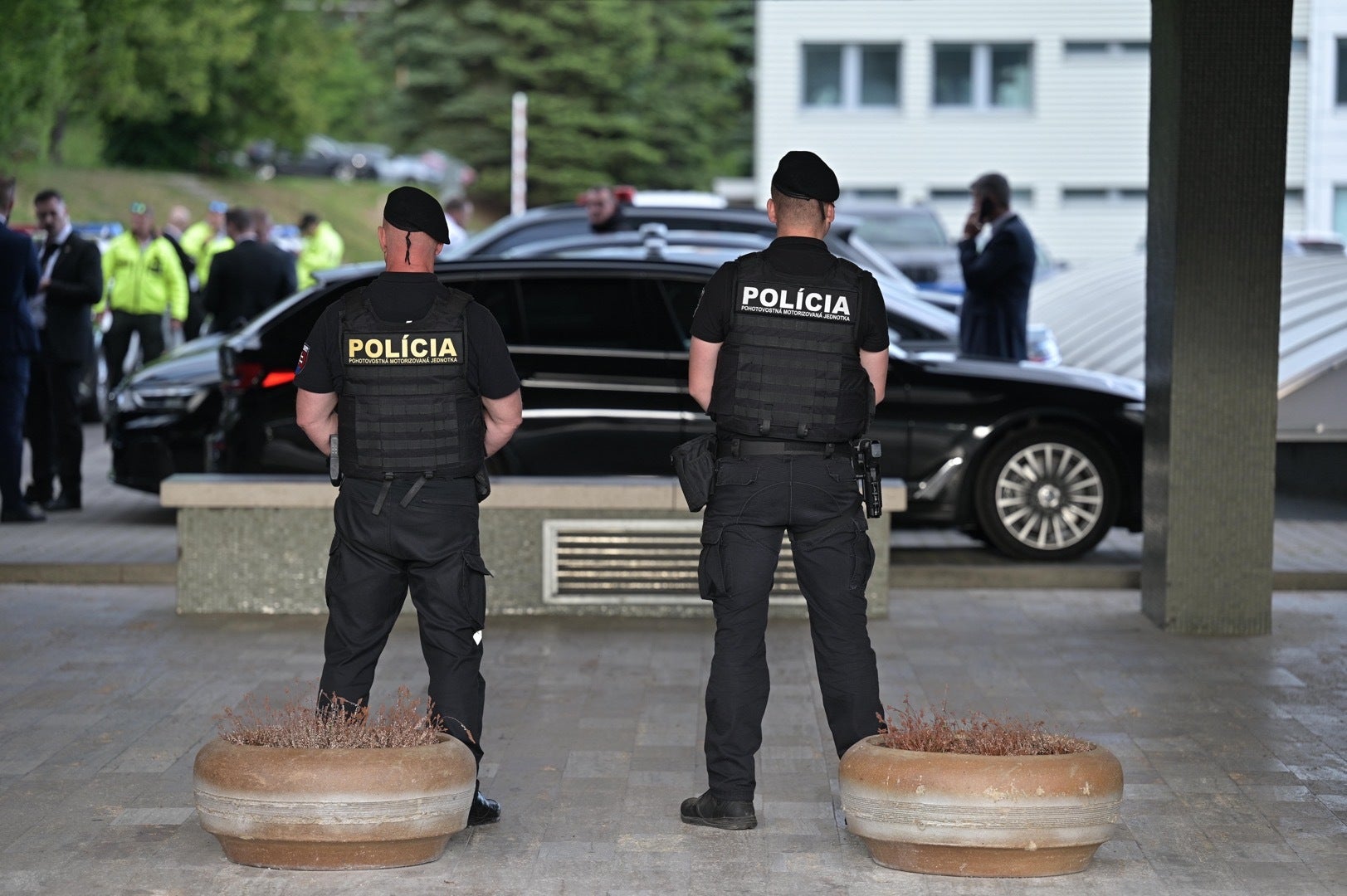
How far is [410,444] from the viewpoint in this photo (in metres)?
5.25

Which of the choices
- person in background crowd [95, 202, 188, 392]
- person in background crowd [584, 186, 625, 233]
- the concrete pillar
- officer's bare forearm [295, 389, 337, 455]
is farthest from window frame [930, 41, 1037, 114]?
officer's bare forearm [295, 389, 337, 455]

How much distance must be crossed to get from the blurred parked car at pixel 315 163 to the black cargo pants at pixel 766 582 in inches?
2107

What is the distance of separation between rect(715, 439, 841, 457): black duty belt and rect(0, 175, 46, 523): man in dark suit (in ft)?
21.7

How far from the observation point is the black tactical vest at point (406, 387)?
17.2ft

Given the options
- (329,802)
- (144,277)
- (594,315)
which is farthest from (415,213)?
(144,277)

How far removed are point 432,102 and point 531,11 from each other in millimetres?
4453

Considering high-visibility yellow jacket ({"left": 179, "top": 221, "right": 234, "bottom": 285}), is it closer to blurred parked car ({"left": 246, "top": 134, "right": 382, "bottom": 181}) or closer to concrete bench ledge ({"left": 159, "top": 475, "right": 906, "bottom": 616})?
concrete bench ledge ({"left": 159, "top": 475, "right": 906, "bottom": 616})

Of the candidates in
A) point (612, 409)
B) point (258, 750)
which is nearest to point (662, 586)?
point (612, 409)

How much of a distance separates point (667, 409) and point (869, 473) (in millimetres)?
4315

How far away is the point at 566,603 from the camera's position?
8.76m

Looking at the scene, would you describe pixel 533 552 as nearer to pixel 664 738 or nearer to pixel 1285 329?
A: pixel 664 738

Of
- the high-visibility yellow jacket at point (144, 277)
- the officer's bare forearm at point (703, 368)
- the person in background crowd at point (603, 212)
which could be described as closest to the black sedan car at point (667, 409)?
the officer's bare forearm at point (703, 368)

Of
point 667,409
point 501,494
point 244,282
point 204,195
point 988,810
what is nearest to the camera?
point 988,810

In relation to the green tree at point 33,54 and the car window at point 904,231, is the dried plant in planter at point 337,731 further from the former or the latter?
the car window at point 904,231
